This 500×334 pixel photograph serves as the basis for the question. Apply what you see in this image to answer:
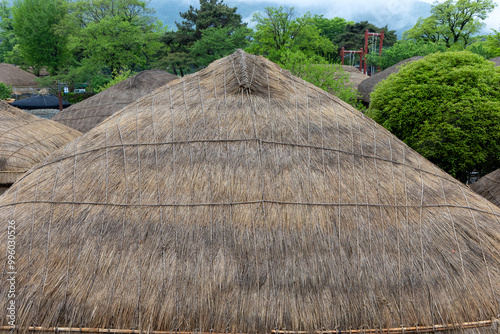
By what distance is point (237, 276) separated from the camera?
175 inches

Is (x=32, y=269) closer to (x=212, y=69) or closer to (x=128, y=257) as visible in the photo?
(x=128, y=257)

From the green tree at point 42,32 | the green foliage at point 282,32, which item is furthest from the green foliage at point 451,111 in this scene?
the green tree at point 42,32

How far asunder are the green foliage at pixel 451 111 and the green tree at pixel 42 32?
35.1m

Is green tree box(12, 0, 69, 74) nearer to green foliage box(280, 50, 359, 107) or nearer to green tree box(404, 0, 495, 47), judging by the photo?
green foliage box(280, 50, 359, 107)

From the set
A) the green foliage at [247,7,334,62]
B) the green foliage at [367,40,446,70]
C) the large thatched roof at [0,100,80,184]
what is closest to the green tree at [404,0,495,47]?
the green foliage at [367,40,446,70]

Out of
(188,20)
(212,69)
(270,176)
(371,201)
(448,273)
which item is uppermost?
(188,20)

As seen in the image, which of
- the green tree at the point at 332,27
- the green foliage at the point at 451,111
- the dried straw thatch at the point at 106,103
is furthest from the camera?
the green tree at the point at 332,27

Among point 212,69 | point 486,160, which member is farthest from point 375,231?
A: point 486,160

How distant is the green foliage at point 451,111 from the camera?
8.84 metres

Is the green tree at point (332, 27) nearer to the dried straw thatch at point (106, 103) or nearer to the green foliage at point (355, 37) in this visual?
the green foliage at point (355, 37)

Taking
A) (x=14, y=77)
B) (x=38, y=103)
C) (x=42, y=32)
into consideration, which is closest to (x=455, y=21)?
(x=38, y=103)

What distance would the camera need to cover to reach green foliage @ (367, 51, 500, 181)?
29.0 ft

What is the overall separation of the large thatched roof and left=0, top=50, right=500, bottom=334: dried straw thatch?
3.79 metres

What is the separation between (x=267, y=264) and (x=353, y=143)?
7.87 feet
